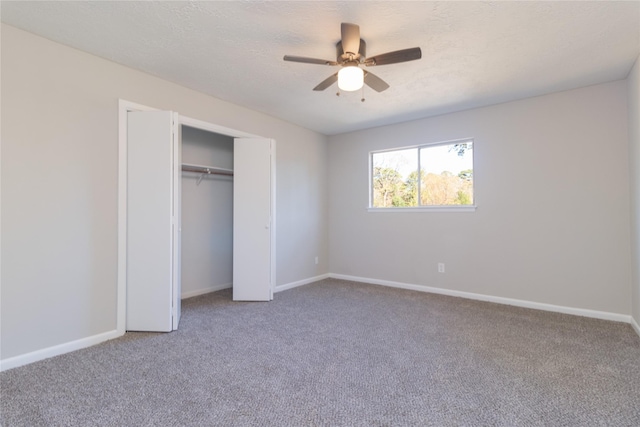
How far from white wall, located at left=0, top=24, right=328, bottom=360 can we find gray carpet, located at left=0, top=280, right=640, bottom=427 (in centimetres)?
32

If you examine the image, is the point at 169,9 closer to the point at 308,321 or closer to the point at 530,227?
the point at 308,321

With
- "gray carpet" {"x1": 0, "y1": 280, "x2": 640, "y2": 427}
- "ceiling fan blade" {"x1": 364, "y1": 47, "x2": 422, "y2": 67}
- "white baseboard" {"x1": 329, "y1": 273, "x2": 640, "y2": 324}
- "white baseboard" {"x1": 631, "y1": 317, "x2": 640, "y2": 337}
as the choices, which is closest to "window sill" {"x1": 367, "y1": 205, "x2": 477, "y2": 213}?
"white baseboard" {"x1": 329, "y1": 273, "x2": 640, "y2": 324}

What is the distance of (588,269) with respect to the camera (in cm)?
319

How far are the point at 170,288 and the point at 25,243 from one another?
3.64 feet

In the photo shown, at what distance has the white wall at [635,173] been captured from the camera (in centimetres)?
265

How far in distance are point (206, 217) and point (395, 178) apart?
2952 mm

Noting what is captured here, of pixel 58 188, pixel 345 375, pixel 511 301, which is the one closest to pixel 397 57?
pixel 345 375

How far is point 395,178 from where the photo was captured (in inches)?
184

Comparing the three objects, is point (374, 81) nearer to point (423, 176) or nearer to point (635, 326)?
point (423, 176)

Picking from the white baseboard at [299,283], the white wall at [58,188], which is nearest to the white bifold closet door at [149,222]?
the white wall at [58,188]

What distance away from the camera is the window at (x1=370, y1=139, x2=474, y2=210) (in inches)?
159

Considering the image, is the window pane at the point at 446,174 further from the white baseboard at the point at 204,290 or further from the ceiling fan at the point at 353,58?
the white baseboard at the point at 204,290

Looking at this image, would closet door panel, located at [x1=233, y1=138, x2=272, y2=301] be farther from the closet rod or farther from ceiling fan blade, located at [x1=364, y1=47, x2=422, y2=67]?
ceiling fan blade, located at [x1=364, y1=47, x2=422, y2=67]

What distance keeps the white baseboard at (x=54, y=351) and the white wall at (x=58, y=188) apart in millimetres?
30
